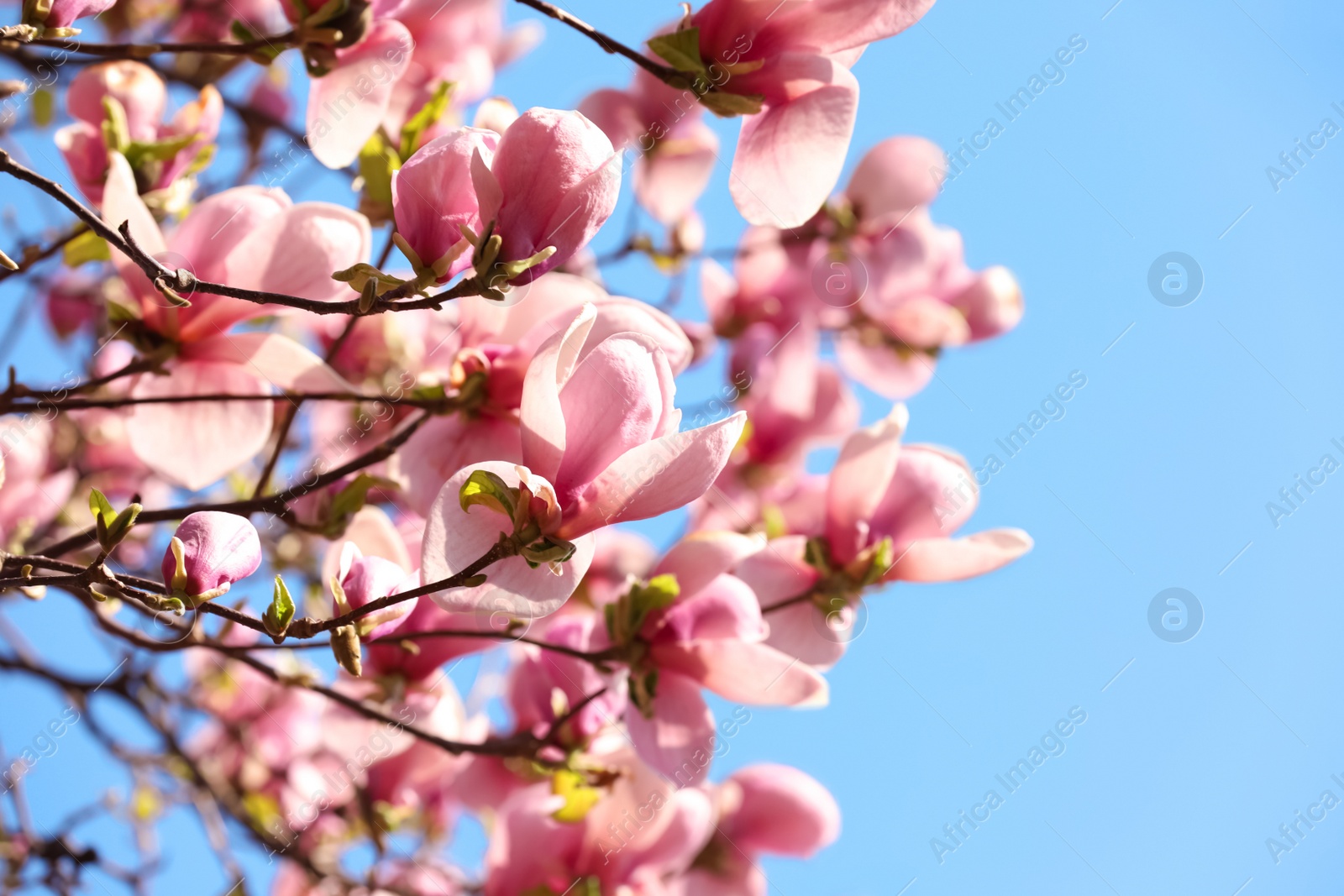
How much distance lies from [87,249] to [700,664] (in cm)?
79

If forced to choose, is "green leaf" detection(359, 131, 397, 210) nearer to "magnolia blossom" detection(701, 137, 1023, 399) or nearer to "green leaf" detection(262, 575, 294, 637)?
"green leaf" detection(262, 575, 294, 637)

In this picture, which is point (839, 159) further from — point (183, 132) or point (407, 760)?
point (407, 760)

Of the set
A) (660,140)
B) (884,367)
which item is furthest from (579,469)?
(884,367)

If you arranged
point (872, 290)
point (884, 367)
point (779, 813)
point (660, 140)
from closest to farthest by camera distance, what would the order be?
1. point (779, 813)
2. point (660, 140)
3. point (872, 290)
4. point (884, 367)

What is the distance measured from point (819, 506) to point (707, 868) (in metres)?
0.62

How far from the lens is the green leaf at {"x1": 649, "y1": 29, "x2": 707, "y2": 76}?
91 cm

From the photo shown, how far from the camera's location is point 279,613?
0.79m

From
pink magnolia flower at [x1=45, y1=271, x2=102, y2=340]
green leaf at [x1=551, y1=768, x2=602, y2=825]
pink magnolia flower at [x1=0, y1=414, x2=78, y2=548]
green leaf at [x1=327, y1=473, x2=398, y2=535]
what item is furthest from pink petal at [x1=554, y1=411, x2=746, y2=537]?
pink magnolia flower at [x1=45, y1=271, x2=102, y2=340]

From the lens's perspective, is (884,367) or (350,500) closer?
(350,500)

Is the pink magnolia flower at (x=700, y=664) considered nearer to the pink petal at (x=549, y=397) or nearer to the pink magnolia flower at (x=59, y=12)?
the pink petal at (x=549, y=397)

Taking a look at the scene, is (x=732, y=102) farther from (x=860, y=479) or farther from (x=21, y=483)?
(x=21, y=483)

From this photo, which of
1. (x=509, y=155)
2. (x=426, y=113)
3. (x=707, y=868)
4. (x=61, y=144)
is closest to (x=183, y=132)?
(x=61, y=144)

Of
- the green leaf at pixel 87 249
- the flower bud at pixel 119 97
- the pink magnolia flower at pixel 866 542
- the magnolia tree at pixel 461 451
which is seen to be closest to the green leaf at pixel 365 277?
the magnolia tree at pixel 461 451

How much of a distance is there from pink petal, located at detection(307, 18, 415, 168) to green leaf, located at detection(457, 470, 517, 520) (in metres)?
0.49
